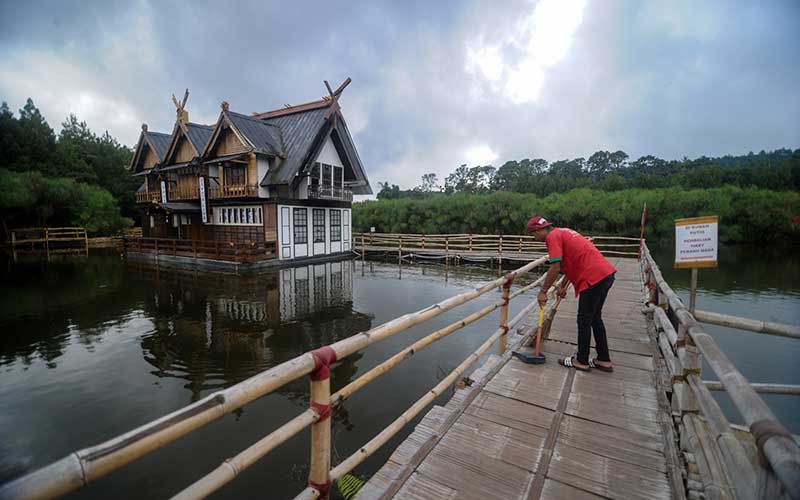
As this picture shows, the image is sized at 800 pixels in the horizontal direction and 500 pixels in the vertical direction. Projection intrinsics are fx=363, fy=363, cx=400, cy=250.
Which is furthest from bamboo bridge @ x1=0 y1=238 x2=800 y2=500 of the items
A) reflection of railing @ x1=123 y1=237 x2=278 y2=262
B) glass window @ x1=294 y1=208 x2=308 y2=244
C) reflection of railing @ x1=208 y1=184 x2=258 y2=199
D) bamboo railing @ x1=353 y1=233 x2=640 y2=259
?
reflection of railing @ x1=208 y1=184 x2=258 y2=199

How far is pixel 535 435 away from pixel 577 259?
1783 millimetres

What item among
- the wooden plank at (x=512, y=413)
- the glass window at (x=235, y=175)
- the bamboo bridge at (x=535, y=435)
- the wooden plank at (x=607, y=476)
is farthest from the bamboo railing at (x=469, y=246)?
the wooden plank at (x=607, y=476)

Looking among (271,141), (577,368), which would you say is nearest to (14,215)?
(271,141)

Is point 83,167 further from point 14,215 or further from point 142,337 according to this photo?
point 142,337

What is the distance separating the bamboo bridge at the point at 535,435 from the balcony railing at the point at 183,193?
1949 centimetres

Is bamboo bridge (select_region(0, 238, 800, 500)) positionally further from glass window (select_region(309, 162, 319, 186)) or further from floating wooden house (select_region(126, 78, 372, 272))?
glass window (select_region(309, 162, 319, 186))

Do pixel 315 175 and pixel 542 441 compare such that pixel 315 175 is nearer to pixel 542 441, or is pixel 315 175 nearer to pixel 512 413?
pixel 512 413

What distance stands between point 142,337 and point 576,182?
4285cm

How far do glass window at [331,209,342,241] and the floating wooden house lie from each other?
55 millimetres

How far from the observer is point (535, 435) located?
8.59 ft

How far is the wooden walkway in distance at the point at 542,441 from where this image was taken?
2107 mm

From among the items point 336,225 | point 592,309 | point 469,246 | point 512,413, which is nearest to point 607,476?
point 512,413

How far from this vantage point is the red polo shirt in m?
3.52

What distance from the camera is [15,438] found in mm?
4145
